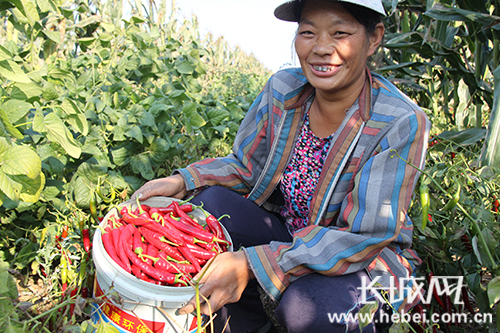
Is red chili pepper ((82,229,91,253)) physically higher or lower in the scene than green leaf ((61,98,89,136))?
lower

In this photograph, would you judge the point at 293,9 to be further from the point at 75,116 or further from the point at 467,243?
the point at 467,243

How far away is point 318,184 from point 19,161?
3.73 ft

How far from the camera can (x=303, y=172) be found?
6.13ft

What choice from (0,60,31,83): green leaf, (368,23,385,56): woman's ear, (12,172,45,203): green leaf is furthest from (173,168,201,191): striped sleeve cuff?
(368,23,385,56): woman's ear

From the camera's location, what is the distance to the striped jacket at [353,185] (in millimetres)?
1452

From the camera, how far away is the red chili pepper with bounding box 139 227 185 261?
57.8 inches

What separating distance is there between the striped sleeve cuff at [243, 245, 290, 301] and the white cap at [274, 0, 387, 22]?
1.02 meters

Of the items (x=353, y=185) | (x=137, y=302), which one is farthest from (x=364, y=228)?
(x=137, y=302)

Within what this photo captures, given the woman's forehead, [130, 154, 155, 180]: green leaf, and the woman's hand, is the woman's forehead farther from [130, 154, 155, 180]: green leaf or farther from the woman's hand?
[130, 154, 155, 180]: green leaf

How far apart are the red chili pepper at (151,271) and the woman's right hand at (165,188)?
0.36 m

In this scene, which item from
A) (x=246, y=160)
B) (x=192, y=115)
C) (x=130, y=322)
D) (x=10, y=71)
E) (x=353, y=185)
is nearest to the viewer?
(x=130, y=322)

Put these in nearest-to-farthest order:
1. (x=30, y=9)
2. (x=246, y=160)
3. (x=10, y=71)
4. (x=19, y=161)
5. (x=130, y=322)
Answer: (x=19, y=161), (x=130, y=322), (x=10, y=71), (x=30, y=9), (x=246, y=160)

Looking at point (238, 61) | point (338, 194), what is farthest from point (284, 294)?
point (238, 61)

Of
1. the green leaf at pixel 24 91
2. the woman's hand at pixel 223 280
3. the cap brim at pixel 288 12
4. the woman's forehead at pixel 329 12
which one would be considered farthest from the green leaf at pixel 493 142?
the green leaf at pixel 24 91
